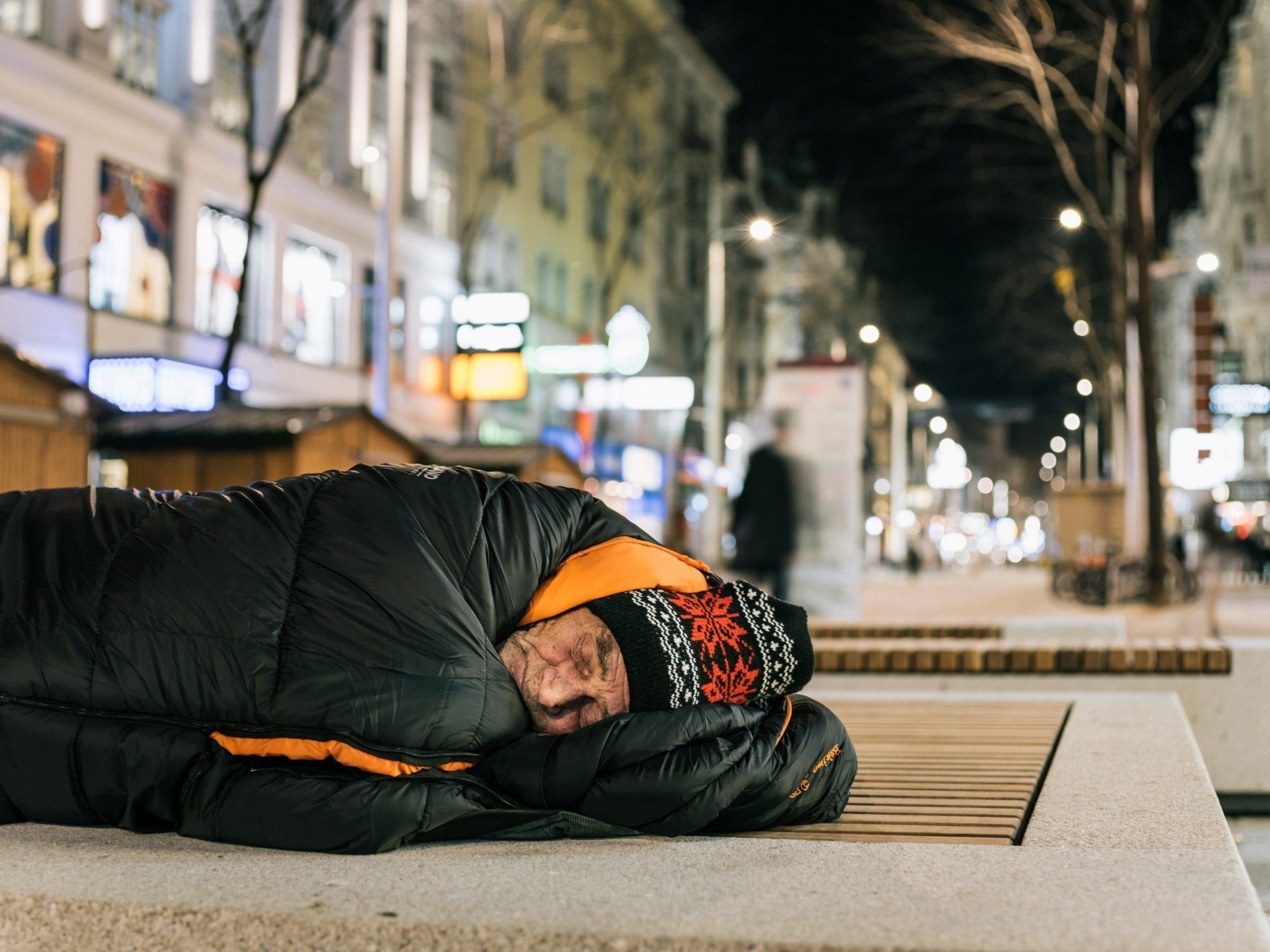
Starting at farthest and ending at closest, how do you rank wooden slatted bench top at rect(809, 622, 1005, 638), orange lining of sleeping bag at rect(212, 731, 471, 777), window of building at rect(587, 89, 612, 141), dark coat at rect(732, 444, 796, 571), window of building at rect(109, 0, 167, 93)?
window of building at rect(587, 89, 612, 141), window of building at rect(109, 0, 167, 93), dark coat at rect(732, 444, 796, 571), wooden slatted bench top at rect(809, 622, 1005, 638), orange lining of sleeping bag at rect(212, 731, 471, 777)

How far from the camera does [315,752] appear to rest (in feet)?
9.86

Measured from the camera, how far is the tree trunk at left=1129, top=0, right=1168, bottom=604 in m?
20.0

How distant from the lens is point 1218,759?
6.20m

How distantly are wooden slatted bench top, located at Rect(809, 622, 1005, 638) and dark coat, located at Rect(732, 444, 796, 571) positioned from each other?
159 inches

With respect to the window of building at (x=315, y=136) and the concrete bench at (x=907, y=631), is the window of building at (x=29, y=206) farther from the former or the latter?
the concrete bench at (x=907, y=631)

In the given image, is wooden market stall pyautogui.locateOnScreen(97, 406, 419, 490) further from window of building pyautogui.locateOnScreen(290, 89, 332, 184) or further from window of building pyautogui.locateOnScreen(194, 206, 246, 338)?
window of building pyautogui.locateOnScreen(290, 89, 332, 184)

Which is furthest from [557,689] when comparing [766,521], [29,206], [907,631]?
[29,206]

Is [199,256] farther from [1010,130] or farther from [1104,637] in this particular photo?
[1104,637]

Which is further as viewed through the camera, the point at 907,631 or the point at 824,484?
the point at 824,484

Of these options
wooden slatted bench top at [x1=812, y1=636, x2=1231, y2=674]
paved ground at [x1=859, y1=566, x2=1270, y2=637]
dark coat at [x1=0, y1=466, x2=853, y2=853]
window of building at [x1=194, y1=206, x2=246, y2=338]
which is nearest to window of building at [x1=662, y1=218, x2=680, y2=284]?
paved ground at [x1=859, y1=566, x2=1270, y2=637]

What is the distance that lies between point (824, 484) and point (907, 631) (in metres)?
5.20

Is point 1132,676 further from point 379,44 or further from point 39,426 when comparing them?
point 379,44

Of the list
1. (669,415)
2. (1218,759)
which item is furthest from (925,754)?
(669,415)

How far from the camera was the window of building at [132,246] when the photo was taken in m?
24.4
